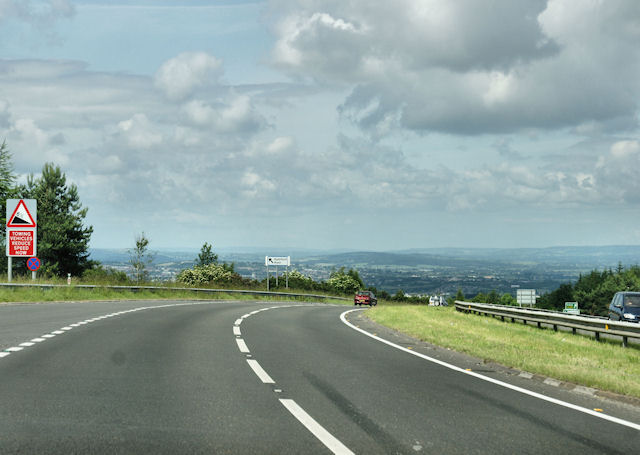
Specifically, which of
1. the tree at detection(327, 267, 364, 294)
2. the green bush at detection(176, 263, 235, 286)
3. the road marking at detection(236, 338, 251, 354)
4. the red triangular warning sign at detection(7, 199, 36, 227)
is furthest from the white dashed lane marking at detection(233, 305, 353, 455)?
the tree at detection(327, 267, 364, 294)

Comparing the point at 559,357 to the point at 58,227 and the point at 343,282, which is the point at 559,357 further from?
the point at 343,282

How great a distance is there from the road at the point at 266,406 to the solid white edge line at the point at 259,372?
0.03 metres

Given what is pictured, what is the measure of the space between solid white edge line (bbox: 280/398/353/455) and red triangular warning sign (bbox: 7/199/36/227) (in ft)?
95.6

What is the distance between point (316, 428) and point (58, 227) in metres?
67.8

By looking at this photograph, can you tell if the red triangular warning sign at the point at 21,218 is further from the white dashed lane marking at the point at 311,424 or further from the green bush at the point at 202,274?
the green bush at the point at 202,274

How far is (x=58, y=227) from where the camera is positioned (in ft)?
225

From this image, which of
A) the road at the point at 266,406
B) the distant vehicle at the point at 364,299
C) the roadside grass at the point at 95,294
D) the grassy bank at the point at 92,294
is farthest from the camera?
the distant vehicle at the point at 364,299

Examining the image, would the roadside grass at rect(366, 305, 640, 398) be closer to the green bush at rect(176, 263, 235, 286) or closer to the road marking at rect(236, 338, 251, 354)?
the road marking at rect(236, 338, 251, 354)

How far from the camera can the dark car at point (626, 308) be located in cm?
2534

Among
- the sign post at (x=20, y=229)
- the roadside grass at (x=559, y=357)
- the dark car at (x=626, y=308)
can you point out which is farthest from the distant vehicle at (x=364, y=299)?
the roadside grass at (x=559, y=357)

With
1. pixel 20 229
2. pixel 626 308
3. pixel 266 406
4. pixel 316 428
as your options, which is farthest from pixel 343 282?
pixel 316 428

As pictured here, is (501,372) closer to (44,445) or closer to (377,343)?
(377,343)

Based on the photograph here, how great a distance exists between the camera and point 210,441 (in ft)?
18.9

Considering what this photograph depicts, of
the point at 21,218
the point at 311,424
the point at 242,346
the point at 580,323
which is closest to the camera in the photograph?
the point at 311,424
